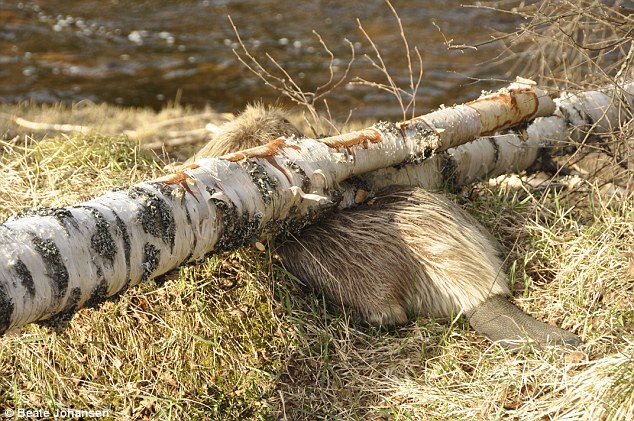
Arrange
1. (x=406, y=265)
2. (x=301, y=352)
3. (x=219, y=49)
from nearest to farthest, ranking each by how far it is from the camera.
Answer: (x=301, y=352)
(x=406, y=265)
(x=219, y=49)

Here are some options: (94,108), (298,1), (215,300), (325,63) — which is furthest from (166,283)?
(298,1)

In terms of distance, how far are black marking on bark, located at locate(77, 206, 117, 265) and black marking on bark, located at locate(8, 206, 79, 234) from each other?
0.25ft

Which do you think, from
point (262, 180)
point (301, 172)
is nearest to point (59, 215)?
→ point (262, 180)

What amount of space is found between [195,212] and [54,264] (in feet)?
→ 2.11

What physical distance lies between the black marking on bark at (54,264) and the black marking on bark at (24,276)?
7 cm

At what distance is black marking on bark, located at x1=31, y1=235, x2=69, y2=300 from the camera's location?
278 centimetres

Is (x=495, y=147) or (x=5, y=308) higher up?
(x=5, y=308)

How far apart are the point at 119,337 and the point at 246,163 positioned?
937 mm

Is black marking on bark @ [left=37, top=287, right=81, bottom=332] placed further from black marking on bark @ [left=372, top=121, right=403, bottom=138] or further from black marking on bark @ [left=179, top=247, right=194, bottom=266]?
black marking on bark @ [left=372, top=121, right=403, bottom=138]

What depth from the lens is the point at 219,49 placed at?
10906mm

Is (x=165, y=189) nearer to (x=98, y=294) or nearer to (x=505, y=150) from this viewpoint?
(x=98, y=294)

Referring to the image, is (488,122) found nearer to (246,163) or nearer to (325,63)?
(246,163)

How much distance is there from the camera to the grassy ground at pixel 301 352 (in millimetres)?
3207

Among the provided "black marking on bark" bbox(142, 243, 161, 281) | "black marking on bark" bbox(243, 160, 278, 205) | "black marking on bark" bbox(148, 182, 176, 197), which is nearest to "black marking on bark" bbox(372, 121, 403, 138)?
"black marking on bark" bbox(243, 160, 278, 205)
